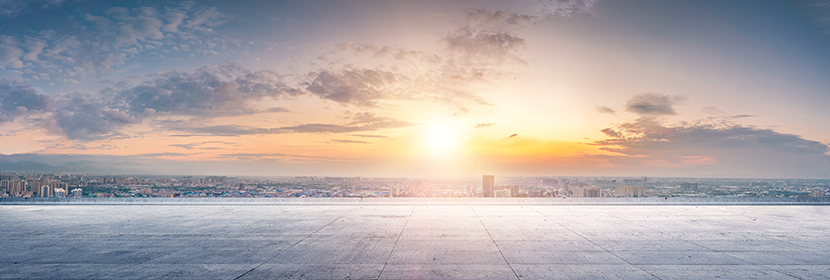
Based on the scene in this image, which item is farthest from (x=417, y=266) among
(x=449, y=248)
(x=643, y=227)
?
(x=643, y=227)

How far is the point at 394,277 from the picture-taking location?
25.8 feet

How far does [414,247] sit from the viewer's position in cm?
1097

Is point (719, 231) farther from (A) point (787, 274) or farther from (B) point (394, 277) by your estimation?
(B) point (394, 277)

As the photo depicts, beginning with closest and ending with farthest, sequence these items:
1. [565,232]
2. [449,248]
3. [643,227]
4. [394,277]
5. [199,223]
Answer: [394,277] → [449,248] → [565,232] → [643,227] → [199,223]

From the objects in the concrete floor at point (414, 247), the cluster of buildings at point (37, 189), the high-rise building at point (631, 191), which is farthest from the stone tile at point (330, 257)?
the high-rise building at point (631, 191)

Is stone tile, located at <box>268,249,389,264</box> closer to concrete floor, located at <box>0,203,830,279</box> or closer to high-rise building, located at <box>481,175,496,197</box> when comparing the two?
concrete floor, located at <box>0,203,830,279</box>

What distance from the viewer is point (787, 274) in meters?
8.24

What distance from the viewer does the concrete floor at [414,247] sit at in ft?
27.4

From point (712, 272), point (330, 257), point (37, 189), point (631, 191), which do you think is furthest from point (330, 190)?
point (712, 272)

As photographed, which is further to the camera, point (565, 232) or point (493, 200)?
point (493, 200)

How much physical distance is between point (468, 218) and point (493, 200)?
916 centimetres

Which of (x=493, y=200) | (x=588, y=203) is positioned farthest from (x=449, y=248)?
(x=588, y=203)

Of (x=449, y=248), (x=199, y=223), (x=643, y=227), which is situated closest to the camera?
(x=449, y=248)

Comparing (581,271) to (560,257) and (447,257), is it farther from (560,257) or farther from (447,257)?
(447,257)
